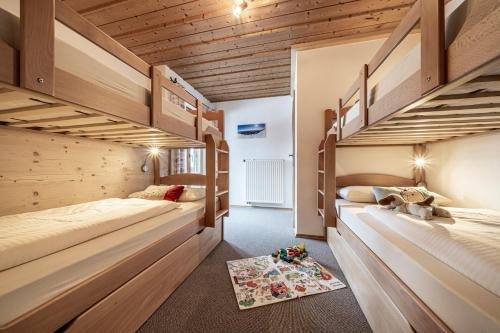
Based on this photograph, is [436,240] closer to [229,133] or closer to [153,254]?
[153,254]

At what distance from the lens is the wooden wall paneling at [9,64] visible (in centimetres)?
58

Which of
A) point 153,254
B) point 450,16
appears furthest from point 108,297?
point 450,16

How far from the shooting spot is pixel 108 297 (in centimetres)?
93

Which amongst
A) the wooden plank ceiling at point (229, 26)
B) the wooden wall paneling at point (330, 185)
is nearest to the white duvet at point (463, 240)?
the wooden wall paneling at point (330, 185)

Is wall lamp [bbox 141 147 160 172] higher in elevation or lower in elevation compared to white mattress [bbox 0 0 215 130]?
lower

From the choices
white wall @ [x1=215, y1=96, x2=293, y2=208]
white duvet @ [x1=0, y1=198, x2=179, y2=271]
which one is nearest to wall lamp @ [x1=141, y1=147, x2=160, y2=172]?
white duvet @ [x1=0, y1=198, x2=179, y2=271]

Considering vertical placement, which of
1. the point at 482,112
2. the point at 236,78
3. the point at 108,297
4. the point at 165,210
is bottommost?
the point at 108,297

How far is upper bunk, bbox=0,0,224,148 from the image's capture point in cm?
62

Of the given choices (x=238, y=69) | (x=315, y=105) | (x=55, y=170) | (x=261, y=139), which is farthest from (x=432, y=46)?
(x=261, y=139)

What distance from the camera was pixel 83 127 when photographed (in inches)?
56.1

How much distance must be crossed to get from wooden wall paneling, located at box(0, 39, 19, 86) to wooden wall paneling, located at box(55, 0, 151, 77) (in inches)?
10.8

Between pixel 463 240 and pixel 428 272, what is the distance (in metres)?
0.25

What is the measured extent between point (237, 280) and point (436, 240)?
1461 mm

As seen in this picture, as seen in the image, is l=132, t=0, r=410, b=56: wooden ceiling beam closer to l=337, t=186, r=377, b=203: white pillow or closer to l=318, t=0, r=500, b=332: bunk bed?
l=318, t=0, r=500, b=332: bunk bed
